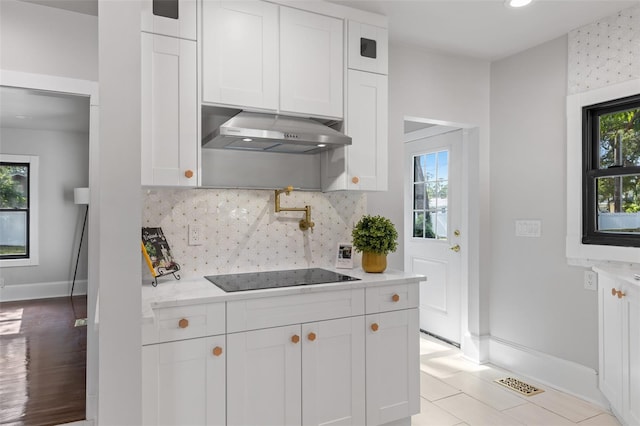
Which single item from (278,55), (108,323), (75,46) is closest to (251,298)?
(108,323)

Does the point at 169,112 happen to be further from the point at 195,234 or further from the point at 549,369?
the point at 549,369

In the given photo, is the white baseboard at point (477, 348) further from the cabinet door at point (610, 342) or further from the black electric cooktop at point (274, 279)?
the black electric cooktop at point (274, 279)

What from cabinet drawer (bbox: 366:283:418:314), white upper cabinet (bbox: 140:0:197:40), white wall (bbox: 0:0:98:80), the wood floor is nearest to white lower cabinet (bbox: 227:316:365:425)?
cabinet drawer (bbox: 366:283:418:314)

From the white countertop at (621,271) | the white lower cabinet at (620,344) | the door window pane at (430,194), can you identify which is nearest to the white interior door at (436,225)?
the door window pane at (430,194)

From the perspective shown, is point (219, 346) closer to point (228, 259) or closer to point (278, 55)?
point (228, 259)

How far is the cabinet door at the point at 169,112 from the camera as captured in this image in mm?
2193

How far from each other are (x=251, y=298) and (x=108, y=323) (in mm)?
694

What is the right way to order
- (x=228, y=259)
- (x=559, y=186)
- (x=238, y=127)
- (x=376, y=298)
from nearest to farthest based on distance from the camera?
(x=238, y=127) → (x=376, y=298) → (x=228, y=259) → (x=559, y=186)

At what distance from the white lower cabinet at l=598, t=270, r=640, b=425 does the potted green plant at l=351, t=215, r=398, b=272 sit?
1298 mm

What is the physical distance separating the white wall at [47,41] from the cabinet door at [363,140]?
154 cm

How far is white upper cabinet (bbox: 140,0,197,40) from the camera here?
7.20 feet

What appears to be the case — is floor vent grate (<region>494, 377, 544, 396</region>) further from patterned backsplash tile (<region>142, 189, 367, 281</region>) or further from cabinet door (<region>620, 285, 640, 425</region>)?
patterned backsplash tile (<region>142, 189, 367, 281</region>)

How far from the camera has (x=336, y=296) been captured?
2.38 metres

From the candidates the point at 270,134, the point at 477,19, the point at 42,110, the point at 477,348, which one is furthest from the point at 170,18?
the point at 477,348
